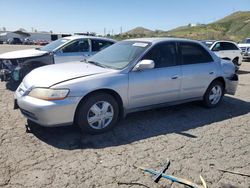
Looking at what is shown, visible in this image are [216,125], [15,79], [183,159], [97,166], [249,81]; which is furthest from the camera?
[249,81]

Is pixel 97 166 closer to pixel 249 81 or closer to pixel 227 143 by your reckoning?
pixel 227 143

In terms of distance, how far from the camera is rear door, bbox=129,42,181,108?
4.70m

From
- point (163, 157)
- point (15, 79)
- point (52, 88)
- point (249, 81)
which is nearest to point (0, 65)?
point (15, 79)

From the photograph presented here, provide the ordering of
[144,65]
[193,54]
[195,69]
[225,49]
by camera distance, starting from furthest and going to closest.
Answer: [225,49], [193,54], [195,69], [144,65]

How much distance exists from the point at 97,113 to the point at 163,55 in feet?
A: 5.95

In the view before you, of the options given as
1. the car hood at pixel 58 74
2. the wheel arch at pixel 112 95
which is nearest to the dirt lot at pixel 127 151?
the wheel arch at pixel 112 95

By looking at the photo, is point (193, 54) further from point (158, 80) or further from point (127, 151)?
point (127, 151)

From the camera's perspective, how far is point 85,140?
4.15m

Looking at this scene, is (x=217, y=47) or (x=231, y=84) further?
(x=217, y=47)

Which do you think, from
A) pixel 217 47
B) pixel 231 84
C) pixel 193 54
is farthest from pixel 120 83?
pixel 217 47

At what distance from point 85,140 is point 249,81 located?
27.2 feet

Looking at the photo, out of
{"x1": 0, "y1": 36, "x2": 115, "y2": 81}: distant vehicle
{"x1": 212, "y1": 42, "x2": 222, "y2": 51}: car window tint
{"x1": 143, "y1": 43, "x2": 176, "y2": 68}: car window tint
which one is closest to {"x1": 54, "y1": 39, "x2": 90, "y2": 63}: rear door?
{"x1": 0, "y1": 36, "x2": 115, "y2": 81}: distant vehicle

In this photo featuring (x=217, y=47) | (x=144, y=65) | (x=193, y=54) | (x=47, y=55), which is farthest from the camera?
(x=217, y=47)

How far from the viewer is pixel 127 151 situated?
12.7 feet
